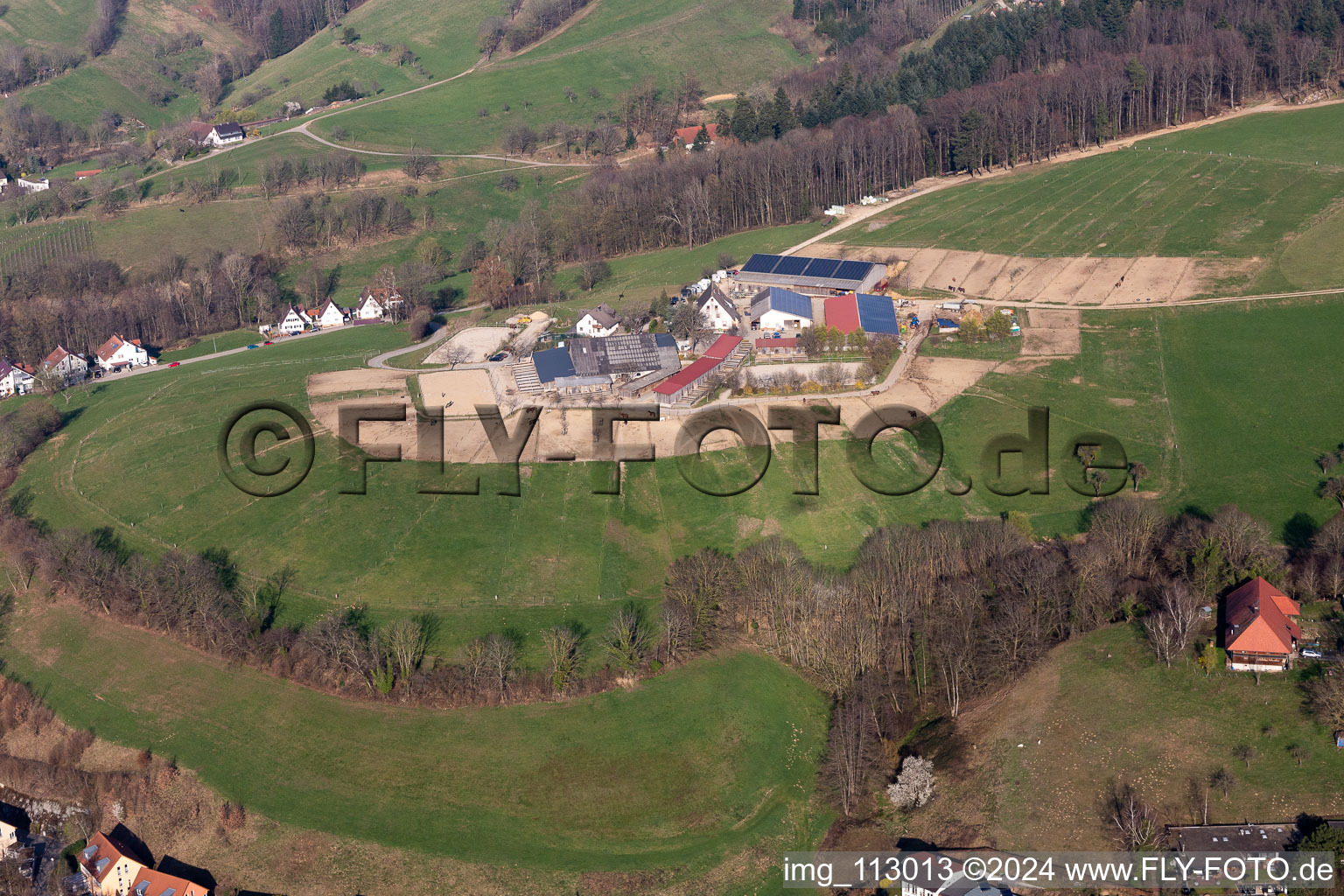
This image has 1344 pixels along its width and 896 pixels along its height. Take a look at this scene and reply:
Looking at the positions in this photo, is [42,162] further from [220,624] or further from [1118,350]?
[1118,350]

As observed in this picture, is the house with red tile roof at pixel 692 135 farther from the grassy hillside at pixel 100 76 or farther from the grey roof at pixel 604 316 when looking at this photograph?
the grassy hillside at pixel 100 76

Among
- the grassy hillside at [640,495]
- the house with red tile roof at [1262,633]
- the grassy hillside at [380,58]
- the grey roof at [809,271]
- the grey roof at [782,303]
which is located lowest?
the house with red tile roof at [1262,633]

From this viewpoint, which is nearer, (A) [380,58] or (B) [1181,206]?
(B) [1181,206]

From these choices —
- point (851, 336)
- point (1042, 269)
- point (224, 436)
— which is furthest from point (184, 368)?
point (1042, 269)

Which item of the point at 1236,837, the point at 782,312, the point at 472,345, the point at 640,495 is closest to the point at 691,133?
the point at 782,312

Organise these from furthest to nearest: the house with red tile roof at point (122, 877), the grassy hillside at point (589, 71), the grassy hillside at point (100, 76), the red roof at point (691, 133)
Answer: the grassy hillside at point (100, 76), the grassy hillside at point (589, 71), the red roof at point (691, 133), the house with red tile roof at point (122, 877)

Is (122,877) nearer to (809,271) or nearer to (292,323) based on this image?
(809,271)

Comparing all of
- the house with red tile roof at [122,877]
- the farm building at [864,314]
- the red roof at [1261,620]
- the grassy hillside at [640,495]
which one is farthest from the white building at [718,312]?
the house with red tile roof at [122,877]
